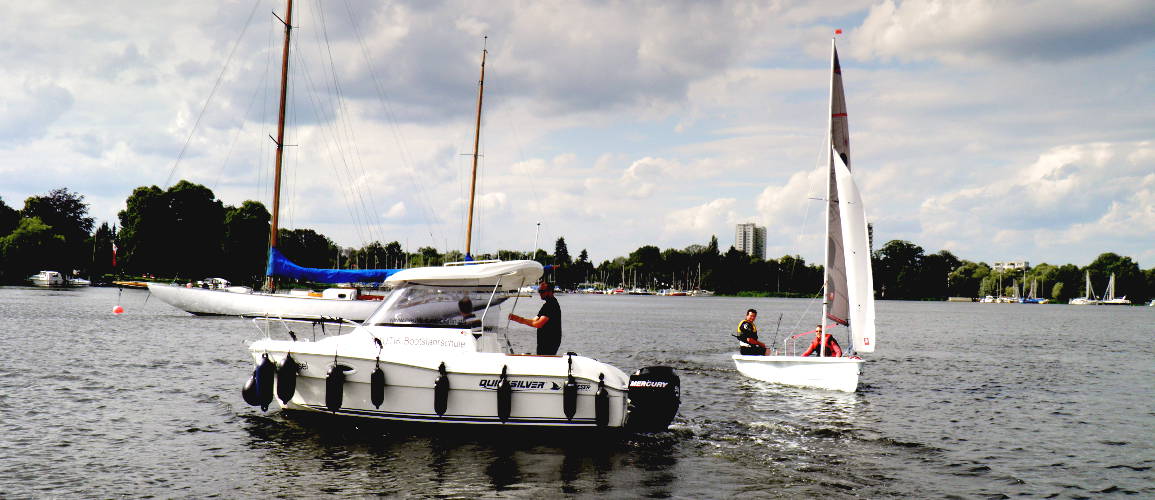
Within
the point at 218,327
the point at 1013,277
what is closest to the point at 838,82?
the point at 218,327

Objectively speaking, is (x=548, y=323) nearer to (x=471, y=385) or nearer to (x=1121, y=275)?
(x=471, y=385)

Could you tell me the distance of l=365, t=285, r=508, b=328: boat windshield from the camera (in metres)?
13.3

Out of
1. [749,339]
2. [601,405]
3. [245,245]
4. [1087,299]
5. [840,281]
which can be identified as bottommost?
[601,405]

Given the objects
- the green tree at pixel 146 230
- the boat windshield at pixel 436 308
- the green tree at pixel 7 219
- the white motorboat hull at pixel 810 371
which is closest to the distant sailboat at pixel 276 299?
the white motorboat hull at pixel 810 371

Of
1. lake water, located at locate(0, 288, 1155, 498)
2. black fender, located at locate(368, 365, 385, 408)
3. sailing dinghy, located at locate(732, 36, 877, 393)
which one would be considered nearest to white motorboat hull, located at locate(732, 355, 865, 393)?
sailing dinghy, located at locate(732, 36, 877, 393)

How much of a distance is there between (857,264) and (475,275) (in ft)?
36.5

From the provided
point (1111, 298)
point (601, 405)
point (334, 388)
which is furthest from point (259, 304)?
point (1111, 298)

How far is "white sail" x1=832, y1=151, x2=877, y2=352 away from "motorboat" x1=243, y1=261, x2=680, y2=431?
362 inches

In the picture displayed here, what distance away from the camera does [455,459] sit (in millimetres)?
11953

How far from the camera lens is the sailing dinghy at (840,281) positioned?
20.1 m

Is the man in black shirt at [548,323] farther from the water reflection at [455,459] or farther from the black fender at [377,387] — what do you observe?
the black fender at [377,387]

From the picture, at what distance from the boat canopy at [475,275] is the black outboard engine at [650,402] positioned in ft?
9.08

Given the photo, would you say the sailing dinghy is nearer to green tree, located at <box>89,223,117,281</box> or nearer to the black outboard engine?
the black outboard engine

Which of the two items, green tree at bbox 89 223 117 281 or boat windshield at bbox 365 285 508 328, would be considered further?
green tree at bbox 89 223 117 281
